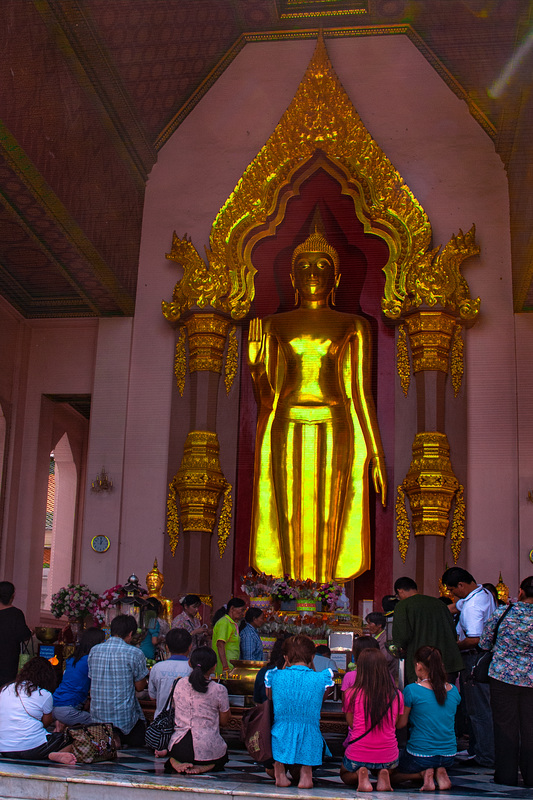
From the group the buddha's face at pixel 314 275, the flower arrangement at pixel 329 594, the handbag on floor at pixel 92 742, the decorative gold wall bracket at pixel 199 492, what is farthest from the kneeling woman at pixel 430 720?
the buddha's face at pixel 314 275

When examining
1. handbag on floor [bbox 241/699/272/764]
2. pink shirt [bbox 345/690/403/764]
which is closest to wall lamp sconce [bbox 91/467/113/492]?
handbag on floor [bbox 241/699/272/764]

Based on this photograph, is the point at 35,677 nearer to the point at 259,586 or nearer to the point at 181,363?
the point at 259,586

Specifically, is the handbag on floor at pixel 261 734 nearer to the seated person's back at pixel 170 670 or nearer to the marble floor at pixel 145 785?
the marble floor at pixel 145 785

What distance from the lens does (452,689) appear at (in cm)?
454

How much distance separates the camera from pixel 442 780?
4.40 m

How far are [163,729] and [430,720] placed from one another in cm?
128

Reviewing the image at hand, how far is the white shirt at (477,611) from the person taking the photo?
17.6ft

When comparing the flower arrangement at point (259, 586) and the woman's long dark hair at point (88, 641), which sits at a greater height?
the flower arrangement at point (259, 586)

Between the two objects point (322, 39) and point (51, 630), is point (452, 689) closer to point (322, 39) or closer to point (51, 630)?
point (51, 630)

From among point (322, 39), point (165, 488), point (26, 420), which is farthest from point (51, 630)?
point (322, 39)

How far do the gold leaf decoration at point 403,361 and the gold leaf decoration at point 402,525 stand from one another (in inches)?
39.1

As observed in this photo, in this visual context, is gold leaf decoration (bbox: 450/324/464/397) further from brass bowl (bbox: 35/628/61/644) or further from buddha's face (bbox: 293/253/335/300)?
brass bowl (bbox: 35/628/61/644)

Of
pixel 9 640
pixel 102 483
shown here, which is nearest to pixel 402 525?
pixel 102 483

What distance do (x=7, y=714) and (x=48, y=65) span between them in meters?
4.97
